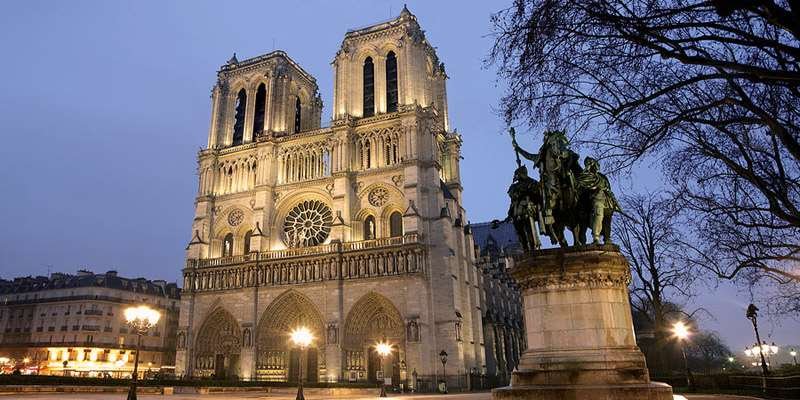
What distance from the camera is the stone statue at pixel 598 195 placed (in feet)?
32.3

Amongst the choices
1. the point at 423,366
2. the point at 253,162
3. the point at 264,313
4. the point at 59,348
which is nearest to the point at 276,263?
the point at 264,313

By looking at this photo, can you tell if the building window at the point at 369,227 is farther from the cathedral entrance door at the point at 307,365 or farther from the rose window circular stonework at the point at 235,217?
the rose window circular stonework at the point at 235,217

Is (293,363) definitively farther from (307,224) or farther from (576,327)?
(576,327)

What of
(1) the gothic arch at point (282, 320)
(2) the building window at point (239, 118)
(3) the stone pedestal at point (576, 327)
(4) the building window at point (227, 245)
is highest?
(2) the building window at point (239, 118)

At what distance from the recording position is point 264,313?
3506 centimetres

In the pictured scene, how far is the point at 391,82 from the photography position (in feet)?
131

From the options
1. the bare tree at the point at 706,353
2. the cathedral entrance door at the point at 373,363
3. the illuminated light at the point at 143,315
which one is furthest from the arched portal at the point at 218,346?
the bare tree at the point at 706,353

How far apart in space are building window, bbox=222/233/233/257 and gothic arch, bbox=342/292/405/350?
40.8 feet

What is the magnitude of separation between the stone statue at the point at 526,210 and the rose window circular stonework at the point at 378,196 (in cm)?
2516

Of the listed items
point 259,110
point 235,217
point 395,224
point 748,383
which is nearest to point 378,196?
point 395,224

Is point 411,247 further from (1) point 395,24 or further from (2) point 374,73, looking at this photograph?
(1) point 395,24

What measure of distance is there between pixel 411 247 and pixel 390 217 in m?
4.28

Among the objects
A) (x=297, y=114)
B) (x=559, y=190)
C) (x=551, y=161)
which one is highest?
(x=297, y=114)

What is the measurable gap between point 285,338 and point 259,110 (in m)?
19.5
